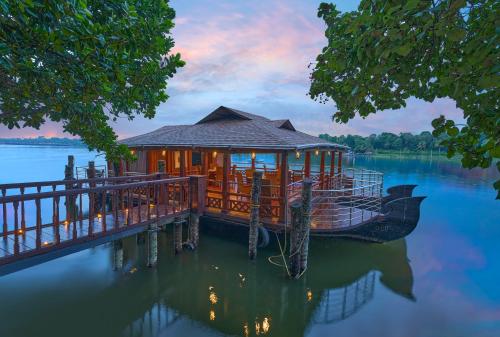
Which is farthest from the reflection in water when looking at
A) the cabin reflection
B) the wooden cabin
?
the wooden cabin

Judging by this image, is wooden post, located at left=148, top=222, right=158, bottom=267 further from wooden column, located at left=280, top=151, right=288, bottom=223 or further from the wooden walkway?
wooden column, located at left=280, top=151, right=288, bottom=223

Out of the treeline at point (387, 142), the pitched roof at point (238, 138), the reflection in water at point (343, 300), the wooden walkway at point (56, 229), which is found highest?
the treeline at point (387, 142)

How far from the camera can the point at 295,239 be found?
8297 mm

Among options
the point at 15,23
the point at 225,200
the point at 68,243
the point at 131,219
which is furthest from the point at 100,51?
the point at 225,200

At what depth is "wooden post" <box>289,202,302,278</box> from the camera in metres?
8.17

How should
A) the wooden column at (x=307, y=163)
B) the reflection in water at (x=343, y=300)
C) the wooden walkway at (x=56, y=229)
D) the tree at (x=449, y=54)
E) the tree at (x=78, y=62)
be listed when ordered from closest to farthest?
the tree at (x=449, y=54)
the tree at (x=78, y=62)
the wooden walkway at (x=56, y=229)
the reflection in water at (x=343, y=300)
the wooden column at (x=307, y=163)

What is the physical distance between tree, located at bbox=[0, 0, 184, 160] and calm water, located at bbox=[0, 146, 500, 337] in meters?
4.56

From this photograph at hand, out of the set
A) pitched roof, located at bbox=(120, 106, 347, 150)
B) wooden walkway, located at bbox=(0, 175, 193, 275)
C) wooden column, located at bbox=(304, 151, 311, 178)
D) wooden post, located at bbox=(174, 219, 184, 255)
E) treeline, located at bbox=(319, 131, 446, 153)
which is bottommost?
wooden post, located at bbox=(174, 219, 184, 255)

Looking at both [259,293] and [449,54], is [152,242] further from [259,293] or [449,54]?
[449,54]

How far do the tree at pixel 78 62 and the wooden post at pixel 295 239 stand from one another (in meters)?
5.23

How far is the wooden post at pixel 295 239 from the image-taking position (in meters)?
8.17

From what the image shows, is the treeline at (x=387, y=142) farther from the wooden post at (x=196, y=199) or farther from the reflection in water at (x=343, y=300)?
the wooden post at (x=196, y=199)

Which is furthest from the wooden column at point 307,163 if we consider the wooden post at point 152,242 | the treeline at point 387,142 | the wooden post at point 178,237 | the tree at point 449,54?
the treeline at point 387,142

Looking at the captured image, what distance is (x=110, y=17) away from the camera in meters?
4.46
